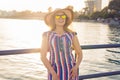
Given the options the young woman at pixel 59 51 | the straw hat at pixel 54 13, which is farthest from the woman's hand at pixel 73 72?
the straw hat at pixel 54 13

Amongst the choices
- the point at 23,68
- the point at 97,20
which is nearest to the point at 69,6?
the point at 23,68

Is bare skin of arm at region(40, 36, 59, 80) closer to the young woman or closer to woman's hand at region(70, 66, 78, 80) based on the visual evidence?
the young woman

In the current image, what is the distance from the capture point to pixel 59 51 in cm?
309

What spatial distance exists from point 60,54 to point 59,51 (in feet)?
0.10

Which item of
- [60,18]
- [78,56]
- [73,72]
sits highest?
[60,18]

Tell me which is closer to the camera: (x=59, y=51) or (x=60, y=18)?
(x=59, y=51)

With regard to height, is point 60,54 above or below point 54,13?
below

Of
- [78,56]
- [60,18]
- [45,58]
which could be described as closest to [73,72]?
[78,56]

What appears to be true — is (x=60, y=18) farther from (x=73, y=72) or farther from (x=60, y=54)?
(x=73, y=72)

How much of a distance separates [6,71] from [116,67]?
8.99m

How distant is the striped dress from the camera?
10.1 ft

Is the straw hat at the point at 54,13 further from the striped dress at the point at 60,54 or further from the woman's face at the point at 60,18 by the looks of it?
the striped dress at the point at 60,54

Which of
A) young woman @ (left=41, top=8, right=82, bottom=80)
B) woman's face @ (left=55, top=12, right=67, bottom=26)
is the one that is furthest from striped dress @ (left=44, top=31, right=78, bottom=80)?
woman's face @ (left=55, top=12, right=67, bottom=26)

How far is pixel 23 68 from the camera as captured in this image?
2409cm
